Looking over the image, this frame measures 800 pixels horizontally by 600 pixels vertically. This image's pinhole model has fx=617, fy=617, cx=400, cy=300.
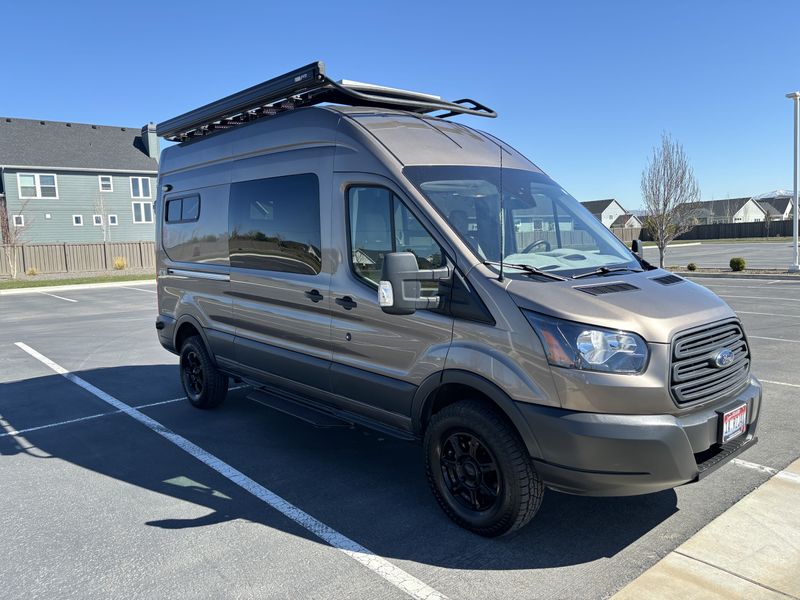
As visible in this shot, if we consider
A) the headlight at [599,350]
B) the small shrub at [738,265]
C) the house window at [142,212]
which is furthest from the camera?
the house window at [142,212]

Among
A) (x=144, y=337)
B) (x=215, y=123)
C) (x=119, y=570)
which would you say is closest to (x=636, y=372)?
(x=119, y=570)

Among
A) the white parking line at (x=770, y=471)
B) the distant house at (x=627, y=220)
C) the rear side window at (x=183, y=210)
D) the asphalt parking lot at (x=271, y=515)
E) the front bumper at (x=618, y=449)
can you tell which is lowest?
the asphalt parking lot at (x=271, y=515)

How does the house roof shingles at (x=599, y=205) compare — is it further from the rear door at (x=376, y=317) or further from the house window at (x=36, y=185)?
the rear door at (x=376, y=317)

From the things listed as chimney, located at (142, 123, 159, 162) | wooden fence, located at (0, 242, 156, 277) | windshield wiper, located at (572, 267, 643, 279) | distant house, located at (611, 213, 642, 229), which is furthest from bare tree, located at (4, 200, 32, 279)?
distant house, located at (611, 213, 642, 229)

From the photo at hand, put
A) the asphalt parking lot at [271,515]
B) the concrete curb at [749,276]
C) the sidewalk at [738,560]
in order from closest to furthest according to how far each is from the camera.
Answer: the sidewalk at [738,560], the asphalt parking lot at [271,515], the concrete curb at [749,276]

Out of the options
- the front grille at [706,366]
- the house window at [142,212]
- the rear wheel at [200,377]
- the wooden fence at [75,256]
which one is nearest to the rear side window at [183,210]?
the rear wheel at [200,377]

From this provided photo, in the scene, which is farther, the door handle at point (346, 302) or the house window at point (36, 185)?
the house window at point (36, 185)

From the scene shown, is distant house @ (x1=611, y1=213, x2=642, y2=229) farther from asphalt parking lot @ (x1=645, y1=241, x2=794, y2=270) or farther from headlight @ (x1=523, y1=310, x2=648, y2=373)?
headlight @ (x1=523, y1=310, x2=648, y2=373)

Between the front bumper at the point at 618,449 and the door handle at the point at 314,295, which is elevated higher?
the door handle at the point at 314,295

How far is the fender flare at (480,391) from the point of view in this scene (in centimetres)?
340

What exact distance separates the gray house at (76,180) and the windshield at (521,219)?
131 feet

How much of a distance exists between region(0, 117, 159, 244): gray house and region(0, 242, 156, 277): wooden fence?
234 inches

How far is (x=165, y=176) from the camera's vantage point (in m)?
7.07

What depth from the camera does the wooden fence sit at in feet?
104
